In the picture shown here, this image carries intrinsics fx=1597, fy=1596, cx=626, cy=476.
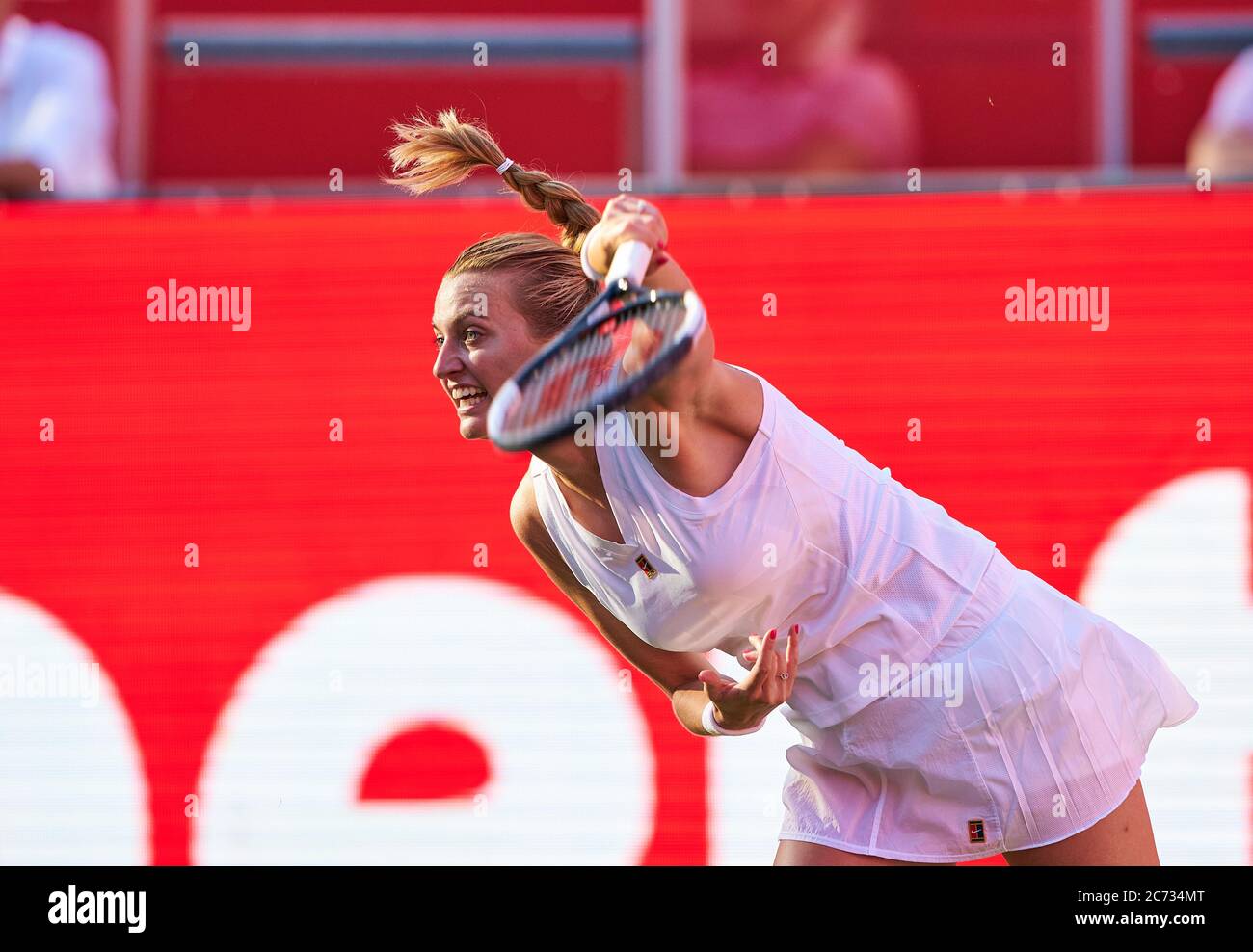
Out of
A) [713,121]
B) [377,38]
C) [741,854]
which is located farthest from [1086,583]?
[377,38]

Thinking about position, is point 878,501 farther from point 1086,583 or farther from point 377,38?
point 377,38

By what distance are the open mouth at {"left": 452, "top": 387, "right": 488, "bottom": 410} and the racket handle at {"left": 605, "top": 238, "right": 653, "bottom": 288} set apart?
0.39 meters

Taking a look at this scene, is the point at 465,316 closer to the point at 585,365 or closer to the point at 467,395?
the point at 467,395

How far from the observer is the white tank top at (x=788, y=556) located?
2.09 meters

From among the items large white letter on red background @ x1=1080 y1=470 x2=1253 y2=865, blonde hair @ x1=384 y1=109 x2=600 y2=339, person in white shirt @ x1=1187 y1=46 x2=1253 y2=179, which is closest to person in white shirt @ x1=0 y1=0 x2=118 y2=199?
blonde hair @ x1=384 y1=109 x2=600 y2=339

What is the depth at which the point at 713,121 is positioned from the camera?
3.84 m

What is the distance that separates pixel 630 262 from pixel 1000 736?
0.92 metres

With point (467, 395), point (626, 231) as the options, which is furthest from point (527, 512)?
point (626, 231)

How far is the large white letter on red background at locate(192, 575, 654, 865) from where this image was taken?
3254 millimetres

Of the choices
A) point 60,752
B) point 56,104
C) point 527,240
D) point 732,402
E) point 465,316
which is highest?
point 56,104

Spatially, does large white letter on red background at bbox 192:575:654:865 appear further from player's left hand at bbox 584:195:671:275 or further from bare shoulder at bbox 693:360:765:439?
player's left hand at bbox 584:195:671:275

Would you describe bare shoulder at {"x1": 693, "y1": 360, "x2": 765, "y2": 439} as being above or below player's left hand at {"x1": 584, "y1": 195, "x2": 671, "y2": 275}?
below

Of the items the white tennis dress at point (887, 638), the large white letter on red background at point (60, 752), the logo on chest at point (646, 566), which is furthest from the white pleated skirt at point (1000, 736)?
the large white letter on red background at point (60, 752)

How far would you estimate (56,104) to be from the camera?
3814mm
